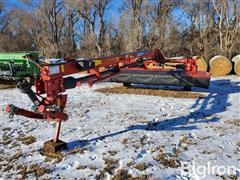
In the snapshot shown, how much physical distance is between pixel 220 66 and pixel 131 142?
9765mm

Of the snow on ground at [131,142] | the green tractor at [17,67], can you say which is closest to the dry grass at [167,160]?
the snow on ground at [131,142]

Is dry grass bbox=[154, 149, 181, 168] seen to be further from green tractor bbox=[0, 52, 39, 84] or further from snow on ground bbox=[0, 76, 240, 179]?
green tractor bbox=[0, 52, 39, 84]

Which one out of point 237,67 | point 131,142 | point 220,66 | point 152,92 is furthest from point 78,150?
point 237,67

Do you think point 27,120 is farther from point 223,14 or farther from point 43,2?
point 43,2

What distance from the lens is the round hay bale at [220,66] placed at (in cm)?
1263

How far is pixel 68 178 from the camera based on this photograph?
10.5 feet

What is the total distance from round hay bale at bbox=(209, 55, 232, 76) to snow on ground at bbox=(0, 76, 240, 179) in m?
6.28

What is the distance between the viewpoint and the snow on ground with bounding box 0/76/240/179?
3365 mm

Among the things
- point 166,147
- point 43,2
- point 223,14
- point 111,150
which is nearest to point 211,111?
point 166,147

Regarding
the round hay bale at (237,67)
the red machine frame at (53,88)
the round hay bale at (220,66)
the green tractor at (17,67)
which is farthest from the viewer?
the round hay bale at (220,66)

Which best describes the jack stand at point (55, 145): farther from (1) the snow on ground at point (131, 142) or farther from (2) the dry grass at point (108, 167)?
(2) the dry grass at point (108, 167)

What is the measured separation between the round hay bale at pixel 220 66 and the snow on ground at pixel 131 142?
20.6 feet

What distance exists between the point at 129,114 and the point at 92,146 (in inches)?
73.0

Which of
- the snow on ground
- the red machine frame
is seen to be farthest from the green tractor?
the red machine frame
